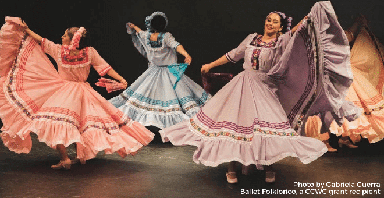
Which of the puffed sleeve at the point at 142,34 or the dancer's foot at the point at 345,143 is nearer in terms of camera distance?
the dancer's foot at the point at 345,143

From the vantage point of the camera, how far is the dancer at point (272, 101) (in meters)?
4.35

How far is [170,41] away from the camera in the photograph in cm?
664

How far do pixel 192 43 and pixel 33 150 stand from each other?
250 cm

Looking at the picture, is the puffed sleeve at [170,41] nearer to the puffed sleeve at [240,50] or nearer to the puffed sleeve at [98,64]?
the puffed sleeve at [98,64]

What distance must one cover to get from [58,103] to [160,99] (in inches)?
77.7

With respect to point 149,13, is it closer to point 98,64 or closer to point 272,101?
point 98,64

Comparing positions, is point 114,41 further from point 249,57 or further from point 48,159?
point 249,57

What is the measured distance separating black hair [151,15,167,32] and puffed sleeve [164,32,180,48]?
11cm

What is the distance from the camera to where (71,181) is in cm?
451

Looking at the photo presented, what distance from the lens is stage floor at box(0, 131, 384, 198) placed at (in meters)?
4.27

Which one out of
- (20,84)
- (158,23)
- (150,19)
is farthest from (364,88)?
(20,84)

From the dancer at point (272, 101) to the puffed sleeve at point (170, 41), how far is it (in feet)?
Answer: 5.64

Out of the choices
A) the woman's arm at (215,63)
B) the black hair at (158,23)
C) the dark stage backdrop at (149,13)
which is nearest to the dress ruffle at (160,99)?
the black hair at (158,23)

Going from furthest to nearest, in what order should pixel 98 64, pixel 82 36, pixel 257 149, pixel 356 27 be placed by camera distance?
pixel 356 27, pixel 98 64, pixel 82 36, pixel 257 149
